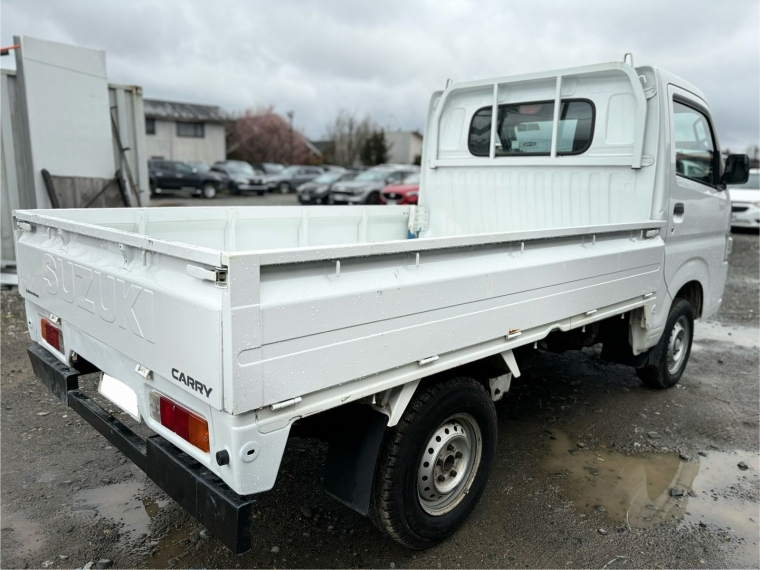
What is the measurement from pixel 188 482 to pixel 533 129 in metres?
3.78

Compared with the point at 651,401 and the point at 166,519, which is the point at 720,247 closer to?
the point at 651,401

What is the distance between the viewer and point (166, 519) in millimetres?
3117

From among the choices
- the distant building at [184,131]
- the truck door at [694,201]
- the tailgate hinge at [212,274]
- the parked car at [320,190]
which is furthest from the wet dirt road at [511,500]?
the distant building at [184,131]

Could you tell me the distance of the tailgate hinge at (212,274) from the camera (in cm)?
189

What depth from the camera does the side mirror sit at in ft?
15.7

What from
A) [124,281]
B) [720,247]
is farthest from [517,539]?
[720,247]

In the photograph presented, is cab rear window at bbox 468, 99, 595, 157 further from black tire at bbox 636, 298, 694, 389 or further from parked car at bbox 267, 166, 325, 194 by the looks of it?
parked car at bbox 267, 166, 325, 194

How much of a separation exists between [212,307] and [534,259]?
1.78 metres

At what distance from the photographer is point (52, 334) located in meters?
3.15

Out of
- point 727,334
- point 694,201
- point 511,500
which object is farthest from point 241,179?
point 511,500

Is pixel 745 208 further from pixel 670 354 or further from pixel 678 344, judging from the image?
pixel 670 354

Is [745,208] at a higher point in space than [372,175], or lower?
lower

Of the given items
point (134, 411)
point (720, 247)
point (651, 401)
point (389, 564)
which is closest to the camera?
point (134, 411)

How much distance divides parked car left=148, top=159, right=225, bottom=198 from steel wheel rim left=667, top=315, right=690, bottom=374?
847 inches
